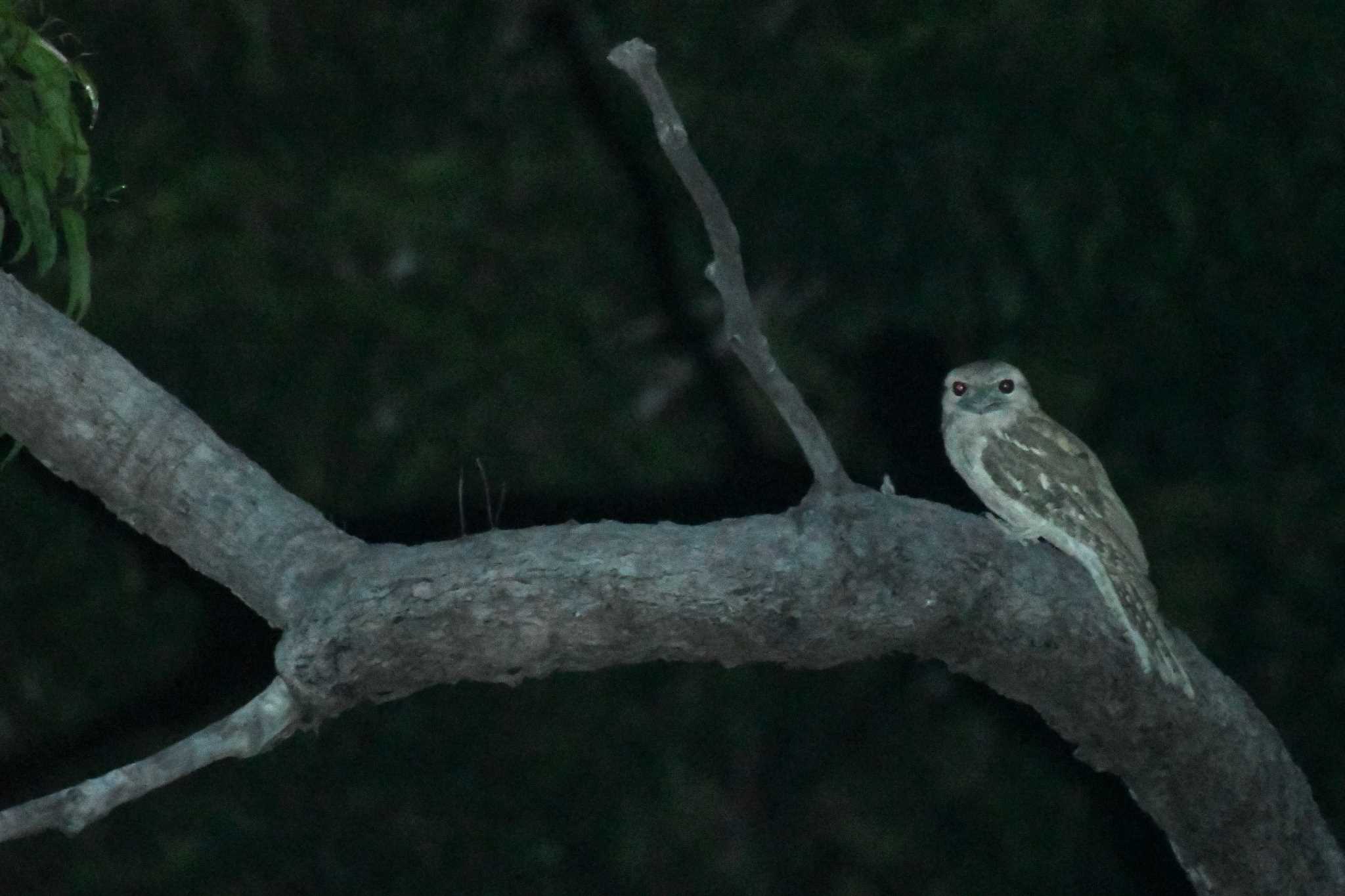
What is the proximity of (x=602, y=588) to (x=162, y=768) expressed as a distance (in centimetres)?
66

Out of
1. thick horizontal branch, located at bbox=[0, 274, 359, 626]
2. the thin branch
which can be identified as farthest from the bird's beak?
the thin branch

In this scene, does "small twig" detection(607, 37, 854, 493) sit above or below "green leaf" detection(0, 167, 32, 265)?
below

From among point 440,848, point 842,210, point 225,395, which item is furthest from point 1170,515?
point 225,395

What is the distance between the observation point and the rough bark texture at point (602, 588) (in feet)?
8.66

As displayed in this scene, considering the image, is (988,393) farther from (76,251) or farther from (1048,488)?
(76,251)

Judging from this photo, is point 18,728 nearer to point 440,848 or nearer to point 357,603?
point 440,848

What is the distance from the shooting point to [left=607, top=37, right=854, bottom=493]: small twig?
8.07 feet

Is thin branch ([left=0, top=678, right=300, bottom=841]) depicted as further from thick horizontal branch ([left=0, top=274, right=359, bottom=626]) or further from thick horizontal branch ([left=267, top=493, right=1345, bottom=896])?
thick horizontal branch ([left=0, top=274, right=359, bottom=626])

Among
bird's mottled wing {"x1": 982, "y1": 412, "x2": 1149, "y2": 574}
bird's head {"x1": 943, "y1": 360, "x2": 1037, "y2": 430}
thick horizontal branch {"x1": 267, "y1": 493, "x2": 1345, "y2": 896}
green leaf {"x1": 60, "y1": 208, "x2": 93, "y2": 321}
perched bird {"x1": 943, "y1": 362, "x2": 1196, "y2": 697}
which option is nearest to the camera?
thick horizontal branch {"x1": 267, "y1": 493, "x2": 1345, "y2": 896}

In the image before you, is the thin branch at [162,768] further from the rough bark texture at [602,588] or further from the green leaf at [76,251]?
the green leaf at [76,251]

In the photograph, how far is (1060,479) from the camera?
3338mm

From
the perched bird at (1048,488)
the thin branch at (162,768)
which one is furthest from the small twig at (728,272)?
the thin branch at (162,768)

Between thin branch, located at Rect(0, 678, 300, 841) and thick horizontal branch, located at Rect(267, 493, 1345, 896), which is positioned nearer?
thin branch, located at Rect(0, 678, 300, 841)

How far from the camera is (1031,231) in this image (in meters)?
4.93
